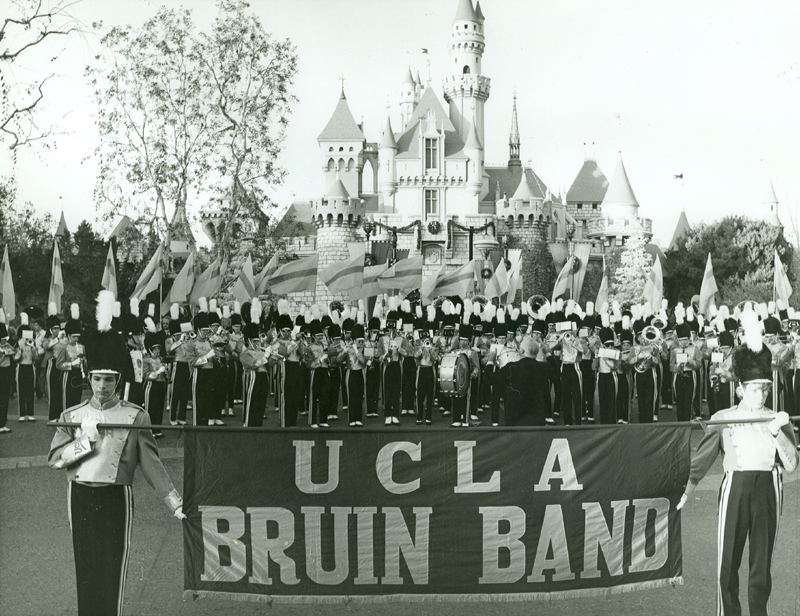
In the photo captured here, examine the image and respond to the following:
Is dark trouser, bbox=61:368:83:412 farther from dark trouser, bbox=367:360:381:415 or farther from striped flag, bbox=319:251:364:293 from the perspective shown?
striped flag, bbox=319:251:364:293

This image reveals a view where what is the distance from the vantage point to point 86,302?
40.9 m

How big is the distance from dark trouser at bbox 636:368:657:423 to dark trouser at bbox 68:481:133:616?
1230 cm

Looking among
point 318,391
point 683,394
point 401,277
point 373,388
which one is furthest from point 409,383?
point 683,394

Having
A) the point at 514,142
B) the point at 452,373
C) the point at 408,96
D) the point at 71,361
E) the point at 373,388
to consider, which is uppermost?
the point at 408,96

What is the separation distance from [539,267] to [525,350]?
64853mm

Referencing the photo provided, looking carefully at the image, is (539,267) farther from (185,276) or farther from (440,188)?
(185,276)

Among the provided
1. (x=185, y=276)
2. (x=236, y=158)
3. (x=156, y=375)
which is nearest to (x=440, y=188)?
(x=236, y=158)

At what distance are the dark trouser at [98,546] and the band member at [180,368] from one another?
32.0 feet

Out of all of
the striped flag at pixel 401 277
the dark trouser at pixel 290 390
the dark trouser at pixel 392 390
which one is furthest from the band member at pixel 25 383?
the striped flag at pixel 401 277

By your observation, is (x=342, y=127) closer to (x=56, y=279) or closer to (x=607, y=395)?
(x=56, y=279)

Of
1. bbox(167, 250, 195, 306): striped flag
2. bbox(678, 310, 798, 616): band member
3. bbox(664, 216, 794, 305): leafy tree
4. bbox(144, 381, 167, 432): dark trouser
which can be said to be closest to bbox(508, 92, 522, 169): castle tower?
bbox(664, 216, 794, 305): leafy tree

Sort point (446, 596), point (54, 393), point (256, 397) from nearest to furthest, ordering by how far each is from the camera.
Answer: point (446, 596) < point (256, 397) < point (54, 393)

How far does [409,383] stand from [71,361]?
21.1 ft

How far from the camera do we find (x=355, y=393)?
55.2 ft
